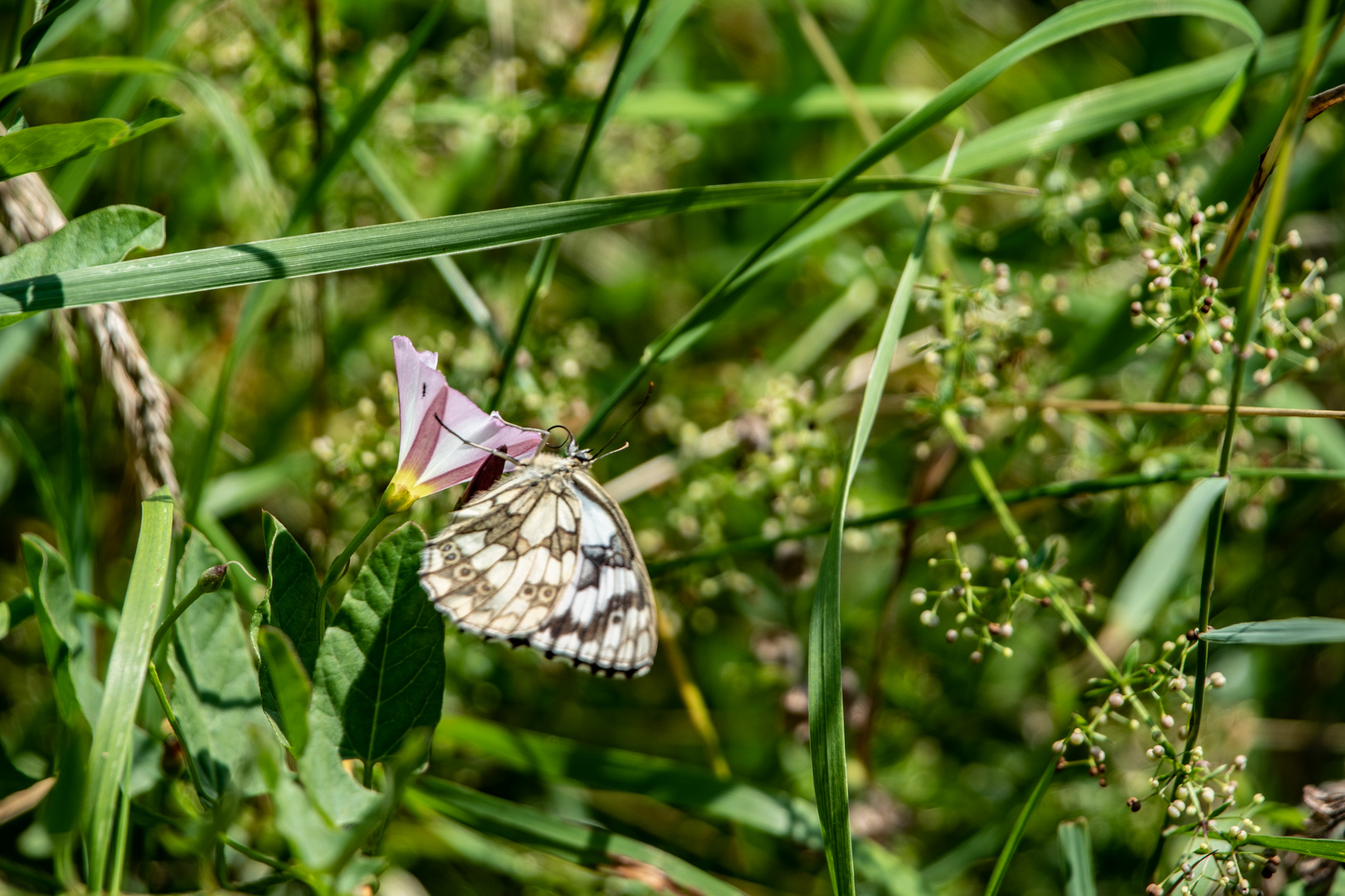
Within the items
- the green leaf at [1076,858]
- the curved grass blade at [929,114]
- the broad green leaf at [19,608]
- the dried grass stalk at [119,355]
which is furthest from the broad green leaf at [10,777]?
the green leaf at [1076,858]

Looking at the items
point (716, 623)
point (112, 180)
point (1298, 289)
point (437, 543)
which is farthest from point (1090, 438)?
point (112, 180)

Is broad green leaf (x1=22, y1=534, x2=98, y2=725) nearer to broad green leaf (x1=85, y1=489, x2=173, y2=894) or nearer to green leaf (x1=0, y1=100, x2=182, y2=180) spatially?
broad green leaf (x1=85, y1=489, x2=173, y2=894)

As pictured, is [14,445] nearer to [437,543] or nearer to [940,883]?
[437,543]

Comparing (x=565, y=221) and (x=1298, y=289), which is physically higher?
(x=1298, y=289)

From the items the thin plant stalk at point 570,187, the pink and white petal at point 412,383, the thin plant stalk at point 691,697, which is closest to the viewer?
the pink and white petal at point 412,383

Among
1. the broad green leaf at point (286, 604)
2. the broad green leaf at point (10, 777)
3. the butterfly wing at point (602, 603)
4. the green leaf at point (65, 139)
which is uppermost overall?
the green leaf at point (65, 139)

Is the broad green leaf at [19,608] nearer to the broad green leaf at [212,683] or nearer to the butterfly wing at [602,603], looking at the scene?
the broad green leaf at [212,683]

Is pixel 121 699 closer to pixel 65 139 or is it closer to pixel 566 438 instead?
pixel 65 139

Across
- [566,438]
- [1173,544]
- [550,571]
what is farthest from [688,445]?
[1173,544]
